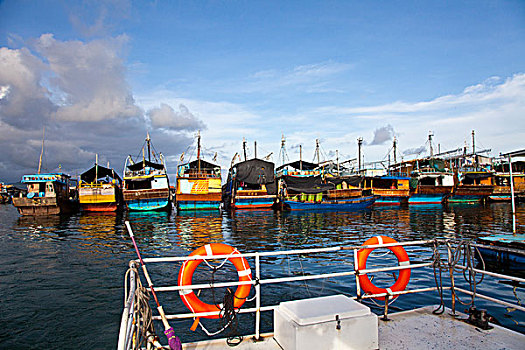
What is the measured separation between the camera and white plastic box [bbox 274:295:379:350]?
346 centimetres

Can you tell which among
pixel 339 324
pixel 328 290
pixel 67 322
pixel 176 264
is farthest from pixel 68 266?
pixel 339 324

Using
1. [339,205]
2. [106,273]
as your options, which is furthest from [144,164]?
[106,273]

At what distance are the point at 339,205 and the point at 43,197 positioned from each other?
1231 inches

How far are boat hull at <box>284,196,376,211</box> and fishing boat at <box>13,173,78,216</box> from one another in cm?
2430

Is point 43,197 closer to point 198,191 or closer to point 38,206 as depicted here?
point 38,206

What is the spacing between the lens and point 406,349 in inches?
153

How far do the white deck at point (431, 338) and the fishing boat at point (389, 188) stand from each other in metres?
37.9

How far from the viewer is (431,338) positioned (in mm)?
4172

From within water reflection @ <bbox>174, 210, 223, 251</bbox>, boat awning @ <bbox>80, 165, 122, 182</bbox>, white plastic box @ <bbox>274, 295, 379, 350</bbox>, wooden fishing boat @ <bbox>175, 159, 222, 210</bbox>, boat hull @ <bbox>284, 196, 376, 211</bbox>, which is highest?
boat awning @ <bbox>80, 165, 122, 182</bbox>

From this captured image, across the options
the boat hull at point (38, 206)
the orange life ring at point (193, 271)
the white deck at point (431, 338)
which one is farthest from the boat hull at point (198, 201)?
the white deck at point (431, 338)

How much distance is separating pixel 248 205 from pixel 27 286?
27698 millimetres

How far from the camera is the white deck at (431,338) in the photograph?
396 centimetres

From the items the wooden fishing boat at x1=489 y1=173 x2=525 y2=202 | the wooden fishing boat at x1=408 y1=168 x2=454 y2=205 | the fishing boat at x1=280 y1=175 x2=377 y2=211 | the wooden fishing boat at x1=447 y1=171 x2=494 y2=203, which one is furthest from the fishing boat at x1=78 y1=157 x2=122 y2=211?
the wooden fishing boat at x1=489 y1=173 x2=525 y2=202

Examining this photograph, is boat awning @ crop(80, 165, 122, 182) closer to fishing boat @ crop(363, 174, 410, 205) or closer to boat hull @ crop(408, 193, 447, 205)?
fishing boat @ crop(363, 174, 410, 205)
